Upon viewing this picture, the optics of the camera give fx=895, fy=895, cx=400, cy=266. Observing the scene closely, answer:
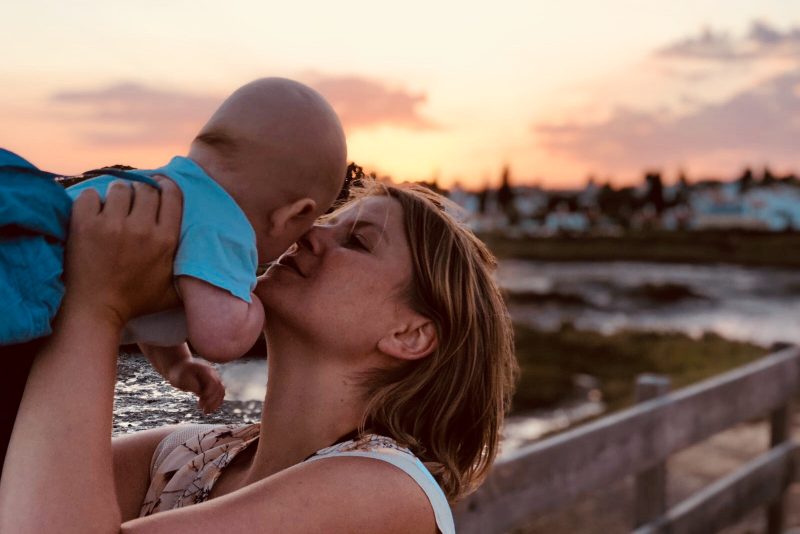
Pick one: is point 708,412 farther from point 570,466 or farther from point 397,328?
point 397,328

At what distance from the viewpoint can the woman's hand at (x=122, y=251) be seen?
1.12m

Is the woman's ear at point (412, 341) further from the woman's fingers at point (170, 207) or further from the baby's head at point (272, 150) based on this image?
the woman's fingers at point (170, 207)

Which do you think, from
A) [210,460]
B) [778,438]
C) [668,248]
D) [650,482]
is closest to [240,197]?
[210,460]

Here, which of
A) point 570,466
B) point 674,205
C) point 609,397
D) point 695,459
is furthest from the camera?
point 674,205

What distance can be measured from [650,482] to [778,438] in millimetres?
1964

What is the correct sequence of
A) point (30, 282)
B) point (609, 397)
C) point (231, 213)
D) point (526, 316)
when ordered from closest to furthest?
point (30, 282), point (231, 213), point (609, 397), point (526, 316)

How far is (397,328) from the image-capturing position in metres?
1.64

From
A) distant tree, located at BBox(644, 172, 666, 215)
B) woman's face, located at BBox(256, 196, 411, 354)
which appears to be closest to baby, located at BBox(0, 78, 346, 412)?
woman's face, located at BBox(256, 196, 411, 354)

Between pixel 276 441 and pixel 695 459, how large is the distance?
7622 millimetres

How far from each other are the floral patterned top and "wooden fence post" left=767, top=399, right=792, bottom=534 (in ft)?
14.5

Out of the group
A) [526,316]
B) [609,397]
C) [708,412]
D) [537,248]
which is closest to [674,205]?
[537,248]

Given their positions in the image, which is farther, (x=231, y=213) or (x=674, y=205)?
(x=674, y=205)

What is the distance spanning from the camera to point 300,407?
5.23ft

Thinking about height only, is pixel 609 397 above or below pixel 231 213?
below
